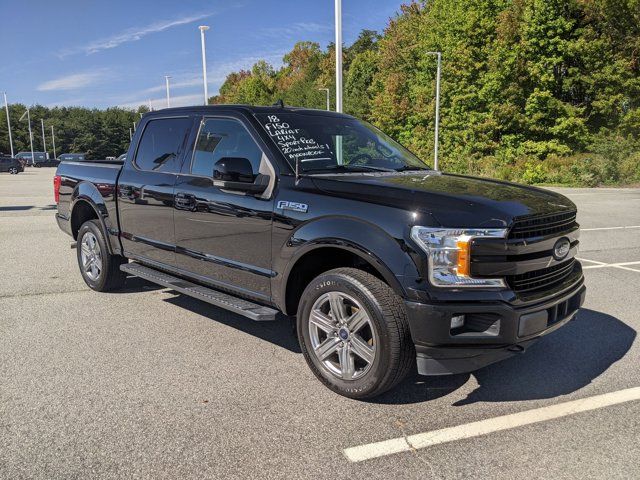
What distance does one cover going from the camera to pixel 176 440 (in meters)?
2.97

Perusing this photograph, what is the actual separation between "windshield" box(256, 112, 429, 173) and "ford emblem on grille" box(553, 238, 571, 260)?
1459mm

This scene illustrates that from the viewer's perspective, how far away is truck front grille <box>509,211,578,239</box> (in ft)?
10.3

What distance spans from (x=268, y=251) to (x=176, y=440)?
4.76 ft

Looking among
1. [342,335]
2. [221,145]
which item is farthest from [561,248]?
[221,145]

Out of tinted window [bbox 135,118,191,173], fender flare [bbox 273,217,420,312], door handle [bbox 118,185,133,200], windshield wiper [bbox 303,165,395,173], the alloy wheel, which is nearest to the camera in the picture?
fender flare [bbox 273,217,420,312]

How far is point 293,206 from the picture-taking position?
12.2 feet

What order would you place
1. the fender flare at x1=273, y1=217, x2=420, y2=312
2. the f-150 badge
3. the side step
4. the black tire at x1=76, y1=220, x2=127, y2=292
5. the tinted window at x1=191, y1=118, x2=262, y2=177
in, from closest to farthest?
the fender flare at x1=273, y1=217, x2=420, y2=312, the f-150 badge, the side step, the tinted window at x1=191, y1=118, x2=262, y2=177, the black tire at x1=76, y1=220, x2=127, y2=292

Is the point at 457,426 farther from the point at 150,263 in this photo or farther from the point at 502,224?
the point at 150,263

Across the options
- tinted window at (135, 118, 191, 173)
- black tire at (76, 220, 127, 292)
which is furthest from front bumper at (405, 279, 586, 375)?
black tire at (76, 220, 127, 292)

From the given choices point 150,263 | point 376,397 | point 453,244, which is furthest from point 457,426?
point 150,263

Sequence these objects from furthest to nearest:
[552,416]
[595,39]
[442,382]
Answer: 1. [595,39]
2. [442,382]
3. [552,416]

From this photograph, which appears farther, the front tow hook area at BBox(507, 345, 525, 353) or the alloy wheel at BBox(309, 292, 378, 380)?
the alloy wheel at BBox(309, 292, 378, 380)

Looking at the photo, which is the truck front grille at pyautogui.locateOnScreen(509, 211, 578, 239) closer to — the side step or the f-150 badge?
the f-150 badge

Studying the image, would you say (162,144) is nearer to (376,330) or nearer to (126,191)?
(126,191)
